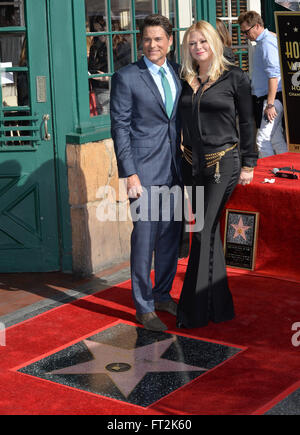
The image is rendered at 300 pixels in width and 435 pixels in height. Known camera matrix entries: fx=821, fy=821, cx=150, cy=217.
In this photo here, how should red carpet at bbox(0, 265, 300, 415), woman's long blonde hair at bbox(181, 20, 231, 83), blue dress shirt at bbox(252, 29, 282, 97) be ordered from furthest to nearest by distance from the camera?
blue dress shirt at bbox(252, 29, 282, 97), woman's long blonde hair at bbox(181, 20, 231, 83), red carpet at bbox(0, 265, 300, 415)

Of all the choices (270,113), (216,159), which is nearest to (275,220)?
(216,159)

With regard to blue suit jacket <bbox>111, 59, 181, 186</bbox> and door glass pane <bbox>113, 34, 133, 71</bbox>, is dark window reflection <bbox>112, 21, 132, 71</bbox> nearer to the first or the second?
door glass pane <bbox>113, 34, 133, 71</bbox>

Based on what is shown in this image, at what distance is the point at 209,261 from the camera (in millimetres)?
5305

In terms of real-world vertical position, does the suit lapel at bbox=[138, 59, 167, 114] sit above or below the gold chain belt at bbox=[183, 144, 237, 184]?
above

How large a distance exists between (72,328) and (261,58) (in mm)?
4400

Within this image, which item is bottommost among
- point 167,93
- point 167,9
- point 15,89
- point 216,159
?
point 216,159

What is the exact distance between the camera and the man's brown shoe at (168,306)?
5590mm

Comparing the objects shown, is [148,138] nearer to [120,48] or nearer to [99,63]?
[99,63]

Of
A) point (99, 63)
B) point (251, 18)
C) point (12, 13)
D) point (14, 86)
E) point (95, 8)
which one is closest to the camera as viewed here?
point (12, 13)

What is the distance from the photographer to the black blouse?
16.7ft

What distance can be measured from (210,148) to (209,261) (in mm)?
730

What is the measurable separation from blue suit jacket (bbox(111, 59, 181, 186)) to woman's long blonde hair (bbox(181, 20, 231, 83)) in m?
0.12

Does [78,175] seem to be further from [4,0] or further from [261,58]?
[261,58]

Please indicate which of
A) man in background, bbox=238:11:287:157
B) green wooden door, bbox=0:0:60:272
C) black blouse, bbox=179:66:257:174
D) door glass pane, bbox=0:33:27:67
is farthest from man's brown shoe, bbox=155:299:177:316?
man in background, bbox=238:11:287:157
